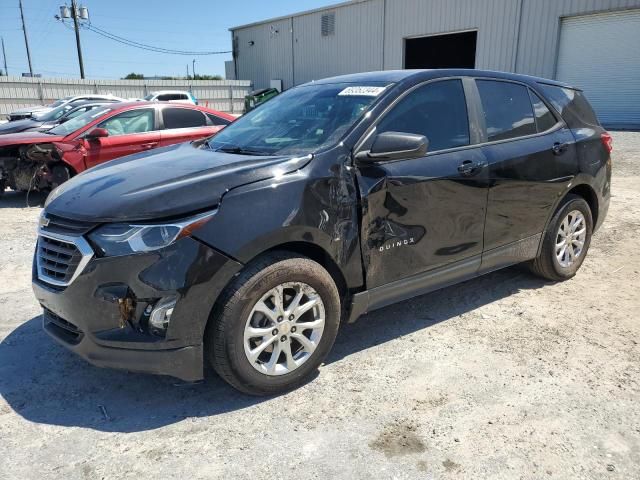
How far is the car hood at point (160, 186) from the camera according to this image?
2.60 metres

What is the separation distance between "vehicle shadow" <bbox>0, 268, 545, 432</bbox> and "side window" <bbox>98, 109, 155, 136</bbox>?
5.24 m

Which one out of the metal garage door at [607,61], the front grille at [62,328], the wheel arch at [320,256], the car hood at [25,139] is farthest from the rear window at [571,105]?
the metal garage door at [607,61]

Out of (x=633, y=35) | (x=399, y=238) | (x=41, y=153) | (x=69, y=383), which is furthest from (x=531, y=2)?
(x=69, y=383)

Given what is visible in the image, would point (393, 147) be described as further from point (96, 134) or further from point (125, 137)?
point (125, 137)

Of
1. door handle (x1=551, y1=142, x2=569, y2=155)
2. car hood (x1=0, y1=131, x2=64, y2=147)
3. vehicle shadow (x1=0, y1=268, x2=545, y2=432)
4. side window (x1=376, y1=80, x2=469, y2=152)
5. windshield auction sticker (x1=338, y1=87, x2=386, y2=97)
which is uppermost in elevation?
windshield auction sticker (x1=338, y1=87, x2=386, y2=97)

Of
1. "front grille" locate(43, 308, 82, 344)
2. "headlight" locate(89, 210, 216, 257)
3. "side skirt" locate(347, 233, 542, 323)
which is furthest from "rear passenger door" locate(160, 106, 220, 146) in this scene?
"headlight" locate(89, 210, 216, 257)

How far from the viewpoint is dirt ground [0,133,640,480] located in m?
2.43

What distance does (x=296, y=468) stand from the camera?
7.87 feet

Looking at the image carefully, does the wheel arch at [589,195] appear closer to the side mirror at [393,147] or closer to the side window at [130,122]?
the side mirror at [393,147]

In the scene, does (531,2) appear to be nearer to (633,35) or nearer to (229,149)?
(633,35)

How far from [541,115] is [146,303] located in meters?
3.50

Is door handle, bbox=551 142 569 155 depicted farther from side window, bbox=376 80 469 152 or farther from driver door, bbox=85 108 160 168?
driver door, bbox=85 108 160 168

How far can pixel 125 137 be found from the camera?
8406 mm

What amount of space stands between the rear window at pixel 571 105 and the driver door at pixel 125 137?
6124mm
